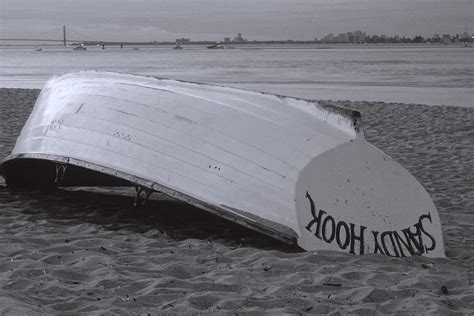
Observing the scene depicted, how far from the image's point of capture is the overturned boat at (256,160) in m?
4.16

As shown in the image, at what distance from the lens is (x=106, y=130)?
15.9 ft

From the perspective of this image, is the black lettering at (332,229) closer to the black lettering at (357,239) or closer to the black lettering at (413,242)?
the black lettering at (357,239)

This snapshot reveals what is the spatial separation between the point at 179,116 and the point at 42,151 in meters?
1.07

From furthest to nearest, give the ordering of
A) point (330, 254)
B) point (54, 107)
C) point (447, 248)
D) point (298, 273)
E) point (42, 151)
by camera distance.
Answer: point (54, 107)
point (42, 151)
point (447, 248)
point (330, 254)
point (298, 273)

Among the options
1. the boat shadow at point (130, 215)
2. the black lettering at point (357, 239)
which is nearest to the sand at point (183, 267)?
the boat shadow at point (130, 215)

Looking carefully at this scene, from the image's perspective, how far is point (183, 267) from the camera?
12.4ft

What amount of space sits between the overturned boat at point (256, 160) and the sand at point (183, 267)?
0.21 meters

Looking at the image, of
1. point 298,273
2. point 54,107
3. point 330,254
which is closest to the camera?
point 298,273

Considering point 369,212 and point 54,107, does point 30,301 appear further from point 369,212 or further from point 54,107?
point 54,107

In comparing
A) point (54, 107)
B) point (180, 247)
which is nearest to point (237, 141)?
point (180, 247)

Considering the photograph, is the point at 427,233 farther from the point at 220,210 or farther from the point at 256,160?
the point at 220,210

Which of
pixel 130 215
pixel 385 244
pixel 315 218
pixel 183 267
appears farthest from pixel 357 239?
pixel 130 215

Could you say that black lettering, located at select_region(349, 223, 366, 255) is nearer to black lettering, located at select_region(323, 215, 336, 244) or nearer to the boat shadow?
black lettering, located at select_region(323, 215, 336, 244)

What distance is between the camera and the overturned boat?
4.16 meters
